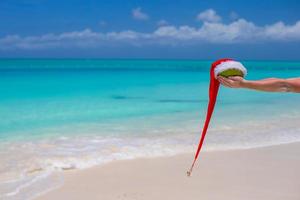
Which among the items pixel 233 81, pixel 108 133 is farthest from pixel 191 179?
pixel 108 133

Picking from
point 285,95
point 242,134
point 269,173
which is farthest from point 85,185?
point 285,95

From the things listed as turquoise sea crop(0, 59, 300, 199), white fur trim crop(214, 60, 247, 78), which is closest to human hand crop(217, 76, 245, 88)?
white fur trim crop(214, 60, 247, 78)

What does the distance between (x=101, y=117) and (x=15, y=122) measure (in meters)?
2.05

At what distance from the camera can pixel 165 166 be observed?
17.7 ft

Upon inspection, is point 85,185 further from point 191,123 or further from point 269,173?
point 191,123

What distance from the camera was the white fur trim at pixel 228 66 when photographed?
2303mm

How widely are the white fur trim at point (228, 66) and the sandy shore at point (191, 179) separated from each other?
2.12 metres

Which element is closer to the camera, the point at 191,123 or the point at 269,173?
the point at 269,173

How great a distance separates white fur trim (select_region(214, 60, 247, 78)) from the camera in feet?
7.55

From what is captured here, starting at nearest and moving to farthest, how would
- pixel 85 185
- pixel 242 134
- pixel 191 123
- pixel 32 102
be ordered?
pixel 85 185 → pixel 242 134 → pixel 191 123 → pixel 32 102

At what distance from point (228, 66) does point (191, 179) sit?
264 cm

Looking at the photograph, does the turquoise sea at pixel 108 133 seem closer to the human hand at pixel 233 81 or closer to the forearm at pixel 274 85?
the human hand at pixel 233 81

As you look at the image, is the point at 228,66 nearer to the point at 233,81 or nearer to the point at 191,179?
the point at 233,81

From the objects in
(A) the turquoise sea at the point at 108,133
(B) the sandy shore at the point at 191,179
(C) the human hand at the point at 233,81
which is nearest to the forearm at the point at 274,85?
(C) the human hand at the point at 233,81
